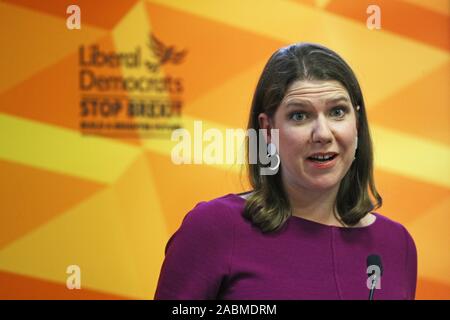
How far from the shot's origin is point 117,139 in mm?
3146

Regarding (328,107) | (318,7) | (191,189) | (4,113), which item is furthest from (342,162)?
(4,113)

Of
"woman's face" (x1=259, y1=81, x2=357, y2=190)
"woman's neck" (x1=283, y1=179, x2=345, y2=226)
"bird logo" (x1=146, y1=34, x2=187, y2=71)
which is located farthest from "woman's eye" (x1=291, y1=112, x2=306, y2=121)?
"bird logo" (x1=146, y1=34, x2=187, y2=71)

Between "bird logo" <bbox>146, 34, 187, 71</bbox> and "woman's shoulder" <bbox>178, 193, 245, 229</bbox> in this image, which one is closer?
"woman's shoulder" <bbox>178, 193, 245, 229</bbox>

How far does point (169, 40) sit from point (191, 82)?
25 cm

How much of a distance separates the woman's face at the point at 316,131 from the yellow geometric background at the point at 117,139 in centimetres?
173

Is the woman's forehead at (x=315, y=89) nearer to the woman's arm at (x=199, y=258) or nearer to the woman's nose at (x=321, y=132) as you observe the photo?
the woman's nose at (x=321, y=132)

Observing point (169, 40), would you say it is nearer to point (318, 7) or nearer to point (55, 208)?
point (318, 7)

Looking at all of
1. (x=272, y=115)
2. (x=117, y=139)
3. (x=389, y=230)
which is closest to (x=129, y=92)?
(x=117, y=139)

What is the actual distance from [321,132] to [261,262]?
1.07 ft

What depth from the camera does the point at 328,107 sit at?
1388mm

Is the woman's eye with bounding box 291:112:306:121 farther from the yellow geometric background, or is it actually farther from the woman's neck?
the yellow geometric background

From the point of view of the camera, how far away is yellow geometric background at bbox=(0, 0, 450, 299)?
3.12 metres

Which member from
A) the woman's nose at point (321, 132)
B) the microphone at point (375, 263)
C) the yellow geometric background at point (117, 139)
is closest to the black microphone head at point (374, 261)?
the microphone at point (375, 263)

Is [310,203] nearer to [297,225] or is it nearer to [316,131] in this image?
[297,225]
